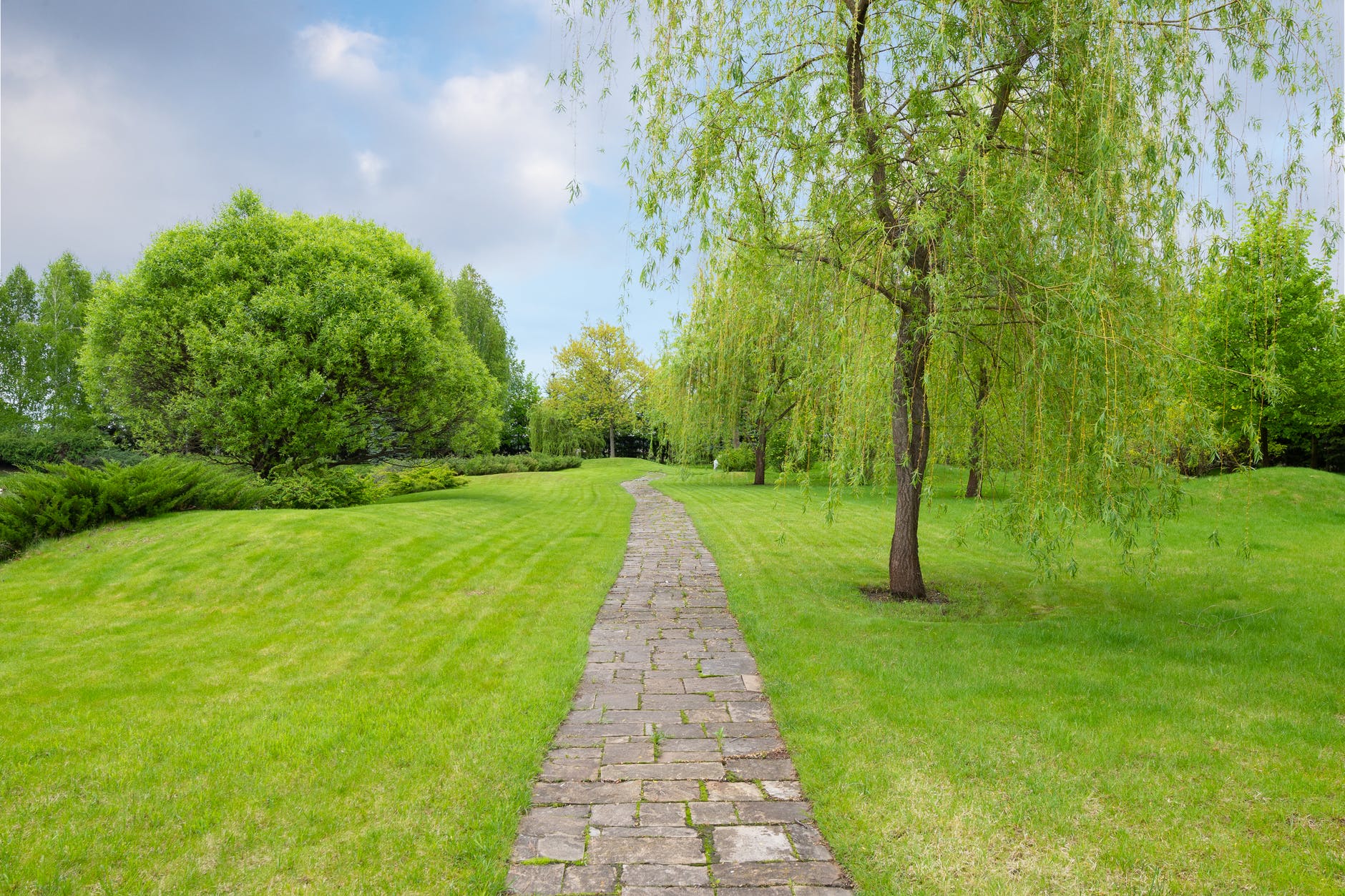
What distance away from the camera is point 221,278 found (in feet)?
49.2

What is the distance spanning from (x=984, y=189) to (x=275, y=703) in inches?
247

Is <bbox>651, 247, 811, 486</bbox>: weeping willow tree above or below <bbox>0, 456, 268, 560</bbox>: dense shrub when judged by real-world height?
above

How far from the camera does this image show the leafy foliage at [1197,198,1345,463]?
17.0ft

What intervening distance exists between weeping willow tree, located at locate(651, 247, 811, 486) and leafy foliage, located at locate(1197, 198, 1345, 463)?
10.9ft

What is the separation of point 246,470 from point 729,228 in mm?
14219

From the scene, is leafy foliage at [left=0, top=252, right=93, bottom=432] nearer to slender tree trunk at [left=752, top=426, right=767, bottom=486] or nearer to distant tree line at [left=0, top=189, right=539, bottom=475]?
distant tree line at [left=0, top=189, right=539, bottom=475]

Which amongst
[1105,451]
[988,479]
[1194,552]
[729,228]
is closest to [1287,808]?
[1105,451]

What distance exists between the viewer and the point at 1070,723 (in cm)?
418

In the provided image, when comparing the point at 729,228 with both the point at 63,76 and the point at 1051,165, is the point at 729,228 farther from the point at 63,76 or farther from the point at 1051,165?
the point at 63,76

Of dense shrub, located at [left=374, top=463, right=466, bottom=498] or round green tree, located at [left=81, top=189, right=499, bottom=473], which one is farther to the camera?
dense shrub, located at [left=374, top=463, right=466, bottom=498]

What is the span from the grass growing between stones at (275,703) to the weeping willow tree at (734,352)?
3.45m

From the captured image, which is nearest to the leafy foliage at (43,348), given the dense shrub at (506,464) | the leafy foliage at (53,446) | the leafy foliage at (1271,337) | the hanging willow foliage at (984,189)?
the leafy foliage at (53,446)

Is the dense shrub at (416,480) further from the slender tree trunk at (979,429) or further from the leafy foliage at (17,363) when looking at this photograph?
the leafy foliage at (17,363)

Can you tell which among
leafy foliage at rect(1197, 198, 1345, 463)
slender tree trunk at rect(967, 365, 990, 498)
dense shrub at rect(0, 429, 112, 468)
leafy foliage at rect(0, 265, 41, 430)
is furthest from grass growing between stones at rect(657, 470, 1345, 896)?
leafy foliage at rect(0, 265, 41, 430)
